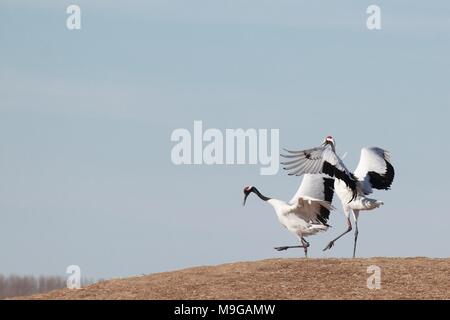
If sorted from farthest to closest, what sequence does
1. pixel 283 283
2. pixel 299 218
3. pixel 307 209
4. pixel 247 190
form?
1. pixel 247 190
2. pixel 299 218
3. pixel 307 209
4. pixel 283 283

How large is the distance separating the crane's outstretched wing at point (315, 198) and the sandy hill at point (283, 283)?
1631 millimetres

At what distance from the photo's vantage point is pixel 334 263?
92.7ft

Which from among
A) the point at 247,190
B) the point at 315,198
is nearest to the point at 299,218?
the point at 315,198

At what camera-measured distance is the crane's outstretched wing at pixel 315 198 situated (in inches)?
1164

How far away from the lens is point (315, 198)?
97.5 ft

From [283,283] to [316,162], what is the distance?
13.3ft

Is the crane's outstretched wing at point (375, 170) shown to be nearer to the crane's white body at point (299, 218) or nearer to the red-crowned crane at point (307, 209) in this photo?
the red-crowned crane at point (307, 209)

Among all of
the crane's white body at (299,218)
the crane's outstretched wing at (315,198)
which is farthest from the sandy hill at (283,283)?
the crane's outstretched wing at (315,198)

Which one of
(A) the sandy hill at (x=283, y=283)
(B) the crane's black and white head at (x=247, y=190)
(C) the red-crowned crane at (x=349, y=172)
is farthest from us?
(B) the crane's black and white head at (x=247, y=190)

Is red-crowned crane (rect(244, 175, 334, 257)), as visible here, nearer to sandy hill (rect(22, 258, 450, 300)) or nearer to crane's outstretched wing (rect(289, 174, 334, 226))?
crane's outstretched wing (rect(289, 174, 334, 226))

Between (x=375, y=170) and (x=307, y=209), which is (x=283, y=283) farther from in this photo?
(x=375, y=170)
